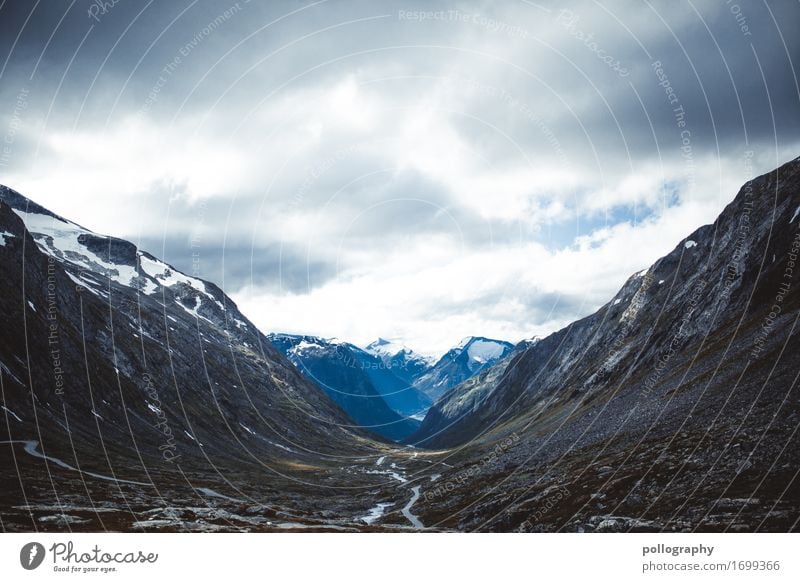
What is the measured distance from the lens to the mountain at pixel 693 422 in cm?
4569

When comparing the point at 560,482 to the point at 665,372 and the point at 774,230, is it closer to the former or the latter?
the point at 665,372

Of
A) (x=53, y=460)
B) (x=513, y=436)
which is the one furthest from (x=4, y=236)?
(x=513, y=436)

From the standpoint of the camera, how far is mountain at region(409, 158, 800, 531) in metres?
45.7

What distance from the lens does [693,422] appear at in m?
69.9

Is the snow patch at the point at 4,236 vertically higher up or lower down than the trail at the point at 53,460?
higher up

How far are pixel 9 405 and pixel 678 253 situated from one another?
22602cm
